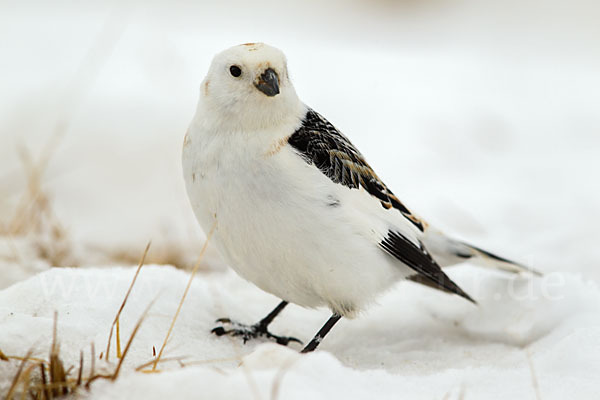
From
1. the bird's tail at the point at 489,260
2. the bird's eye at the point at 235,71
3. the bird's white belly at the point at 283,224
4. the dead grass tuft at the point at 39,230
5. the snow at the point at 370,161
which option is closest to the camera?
the snow at the point at 370,161

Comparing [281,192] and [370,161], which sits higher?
[281,192]

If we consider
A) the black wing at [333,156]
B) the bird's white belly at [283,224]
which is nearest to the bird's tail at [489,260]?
the black wing at [333,156]

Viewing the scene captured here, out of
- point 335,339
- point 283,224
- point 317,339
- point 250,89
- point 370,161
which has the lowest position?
point 335,339

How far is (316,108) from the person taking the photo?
22.8 ft

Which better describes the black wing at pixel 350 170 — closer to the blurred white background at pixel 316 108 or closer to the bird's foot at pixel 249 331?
the bird's foot at pixel 249 331

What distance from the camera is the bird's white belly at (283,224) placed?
103 inches

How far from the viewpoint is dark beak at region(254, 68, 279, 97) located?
106 inches

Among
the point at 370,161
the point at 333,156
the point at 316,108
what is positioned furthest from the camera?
the point at 316,108

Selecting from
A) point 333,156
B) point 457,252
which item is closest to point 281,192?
point 333,156

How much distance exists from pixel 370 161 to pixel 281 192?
12.1 ft

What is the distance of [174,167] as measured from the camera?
19.9ft

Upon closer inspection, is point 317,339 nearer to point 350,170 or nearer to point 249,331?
point 249,331

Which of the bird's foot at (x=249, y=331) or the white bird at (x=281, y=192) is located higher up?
the white bird at (x=281, y=192)

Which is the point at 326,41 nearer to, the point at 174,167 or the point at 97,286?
the point at 174,167
